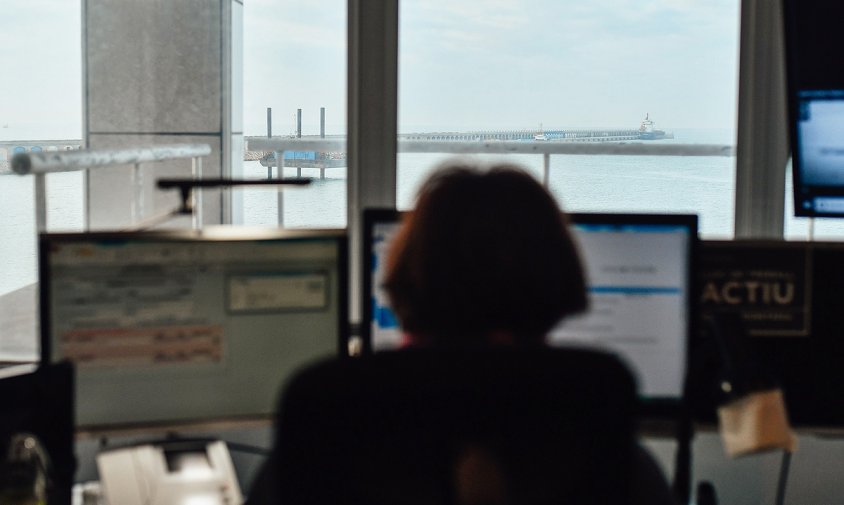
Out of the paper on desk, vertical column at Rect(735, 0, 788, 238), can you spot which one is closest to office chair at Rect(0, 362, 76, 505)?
the paper on desk

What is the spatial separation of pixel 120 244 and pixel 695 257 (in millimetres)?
953

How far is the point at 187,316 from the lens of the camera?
1532 millimetres

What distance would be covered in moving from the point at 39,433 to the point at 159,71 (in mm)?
1588

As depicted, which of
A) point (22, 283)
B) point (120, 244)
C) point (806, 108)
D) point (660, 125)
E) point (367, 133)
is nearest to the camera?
point (120, 244)

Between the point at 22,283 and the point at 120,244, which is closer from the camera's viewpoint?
the point at 120,244

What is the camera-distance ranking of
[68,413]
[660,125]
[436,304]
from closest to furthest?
[436,304], [68,413], [660,125]

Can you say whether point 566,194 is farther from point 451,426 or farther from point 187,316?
point 451,426

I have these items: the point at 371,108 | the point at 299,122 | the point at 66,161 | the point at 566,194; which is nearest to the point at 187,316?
the point at 66,161

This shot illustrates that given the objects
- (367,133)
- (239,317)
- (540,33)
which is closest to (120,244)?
(239,317)

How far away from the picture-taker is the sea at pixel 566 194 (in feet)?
8.29

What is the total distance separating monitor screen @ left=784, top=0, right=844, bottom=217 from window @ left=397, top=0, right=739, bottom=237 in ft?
1.73

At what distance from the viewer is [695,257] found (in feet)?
5.11

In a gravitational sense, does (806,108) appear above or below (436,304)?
above

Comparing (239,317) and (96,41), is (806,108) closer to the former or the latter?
(239,317)
